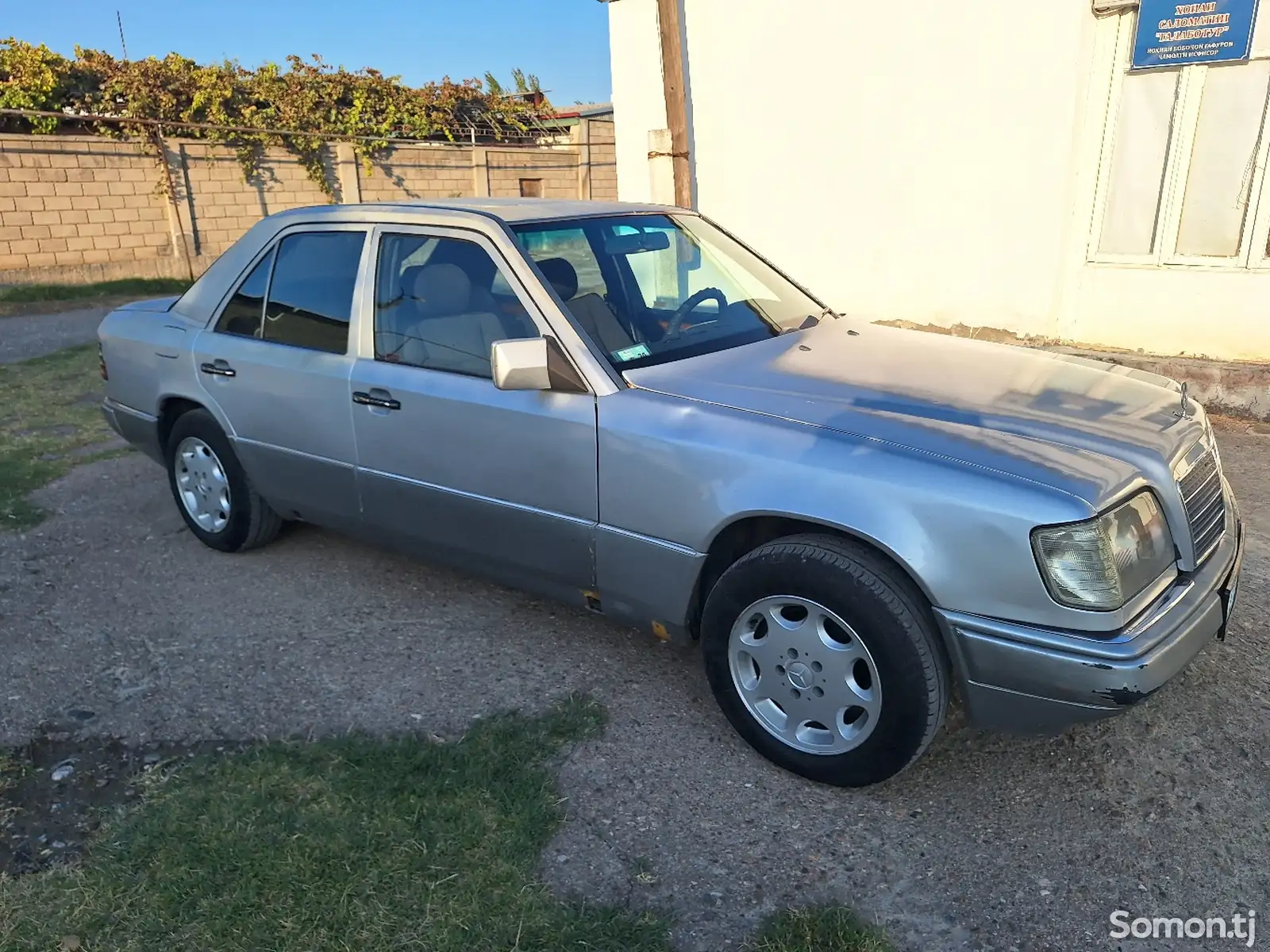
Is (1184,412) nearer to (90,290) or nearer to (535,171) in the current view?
(90,290)

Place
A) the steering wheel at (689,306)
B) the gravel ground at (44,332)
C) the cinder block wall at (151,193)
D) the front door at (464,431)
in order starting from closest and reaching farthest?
the front door at (464,431) → the steering wheel at (689,306) → the gravel ground at (44,332) → the cinder block wall at (151,193)

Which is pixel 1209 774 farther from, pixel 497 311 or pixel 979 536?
pixel 497 311

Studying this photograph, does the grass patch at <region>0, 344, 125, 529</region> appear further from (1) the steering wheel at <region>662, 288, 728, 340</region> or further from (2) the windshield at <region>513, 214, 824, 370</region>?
(1) the steering wheel at <region>662, 288, 728, 340</region>

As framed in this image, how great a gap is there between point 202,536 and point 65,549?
78 cm

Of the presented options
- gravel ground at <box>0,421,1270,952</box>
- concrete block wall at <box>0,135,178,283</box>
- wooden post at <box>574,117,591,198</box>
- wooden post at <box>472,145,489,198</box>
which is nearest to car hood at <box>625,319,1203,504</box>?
gravel ground at <box>0,421,1270,952</box>

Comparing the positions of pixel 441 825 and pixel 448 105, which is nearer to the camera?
pixel 441 825

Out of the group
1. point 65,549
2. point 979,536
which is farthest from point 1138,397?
point 65,549

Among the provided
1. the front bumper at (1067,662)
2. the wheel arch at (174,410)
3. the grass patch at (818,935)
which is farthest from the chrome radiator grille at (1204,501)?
the wheel arch at (174,410)

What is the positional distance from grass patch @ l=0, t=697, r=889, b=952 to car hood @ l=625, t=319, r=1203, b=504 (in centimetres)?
130

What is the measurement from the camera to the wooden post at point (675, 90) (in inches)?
321

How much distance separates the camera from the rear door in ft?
12.8

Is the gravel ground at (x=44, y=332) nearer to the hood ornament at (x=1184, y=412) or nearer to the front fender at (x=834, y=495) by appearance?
the front fender at (x=834, y=495)

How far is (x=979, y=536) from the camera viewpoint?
2453 millimetres

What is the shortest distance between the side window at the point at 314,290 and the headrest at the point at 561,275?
94cm
